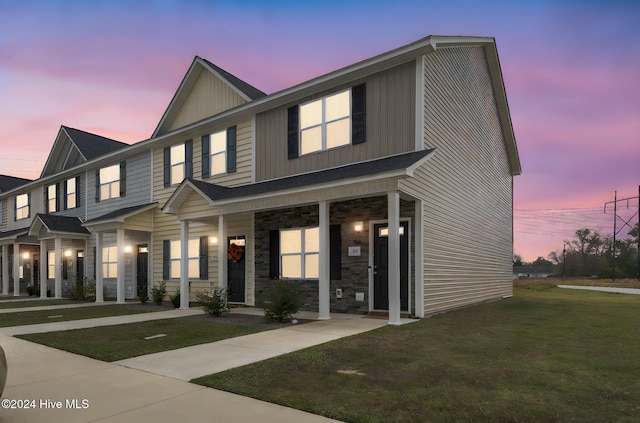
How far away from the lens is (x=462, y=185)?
1371cm

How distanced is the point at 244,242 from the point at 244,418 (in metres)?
10.5

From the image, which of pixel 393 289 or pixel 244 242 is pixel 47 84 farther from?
pixel 393 289

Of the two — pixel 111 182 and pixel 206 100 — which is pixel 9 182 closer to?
pixel 111 182

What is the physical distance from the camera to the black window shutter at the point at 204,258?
49.1 feet

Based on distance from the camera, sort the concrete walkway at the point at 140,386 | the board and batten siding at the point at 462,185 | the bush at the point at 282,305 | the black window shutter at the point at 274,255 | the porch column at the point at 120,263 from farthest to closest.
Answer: the porch column at the point at 120,263 → the black window shutter at the point at 274,255 → the board and batten siding at the point at 462,185 → the bush at the point at 282,305 → the concrete walkway at the point at 140,386

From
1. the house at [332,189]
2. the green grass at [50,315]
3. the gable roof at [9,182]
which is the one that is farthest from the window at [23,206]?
the green grass at [50,315]

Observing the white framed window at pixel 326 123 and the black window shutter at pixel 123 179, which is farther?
the black window shutter at pixel 123 179

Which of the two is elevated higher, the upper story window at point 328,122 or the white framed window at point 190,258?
the upper story window at point 328,122

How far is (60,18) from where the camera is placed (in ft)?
46.6

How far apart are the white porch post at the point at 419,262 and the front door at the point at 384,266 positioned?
16.4 inches

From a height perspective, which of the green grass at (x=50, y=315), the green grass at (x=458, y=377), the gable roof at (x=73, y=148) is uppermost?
the gable roof at (x=73, y=148)

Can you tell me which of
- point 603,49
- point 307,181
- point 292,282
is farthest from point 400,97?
point 603,49

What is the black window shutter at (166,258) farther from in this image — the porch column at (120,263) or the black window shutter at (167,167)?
the black window shutter at (167,167)

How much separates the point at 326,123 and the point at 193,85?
25.3ft
